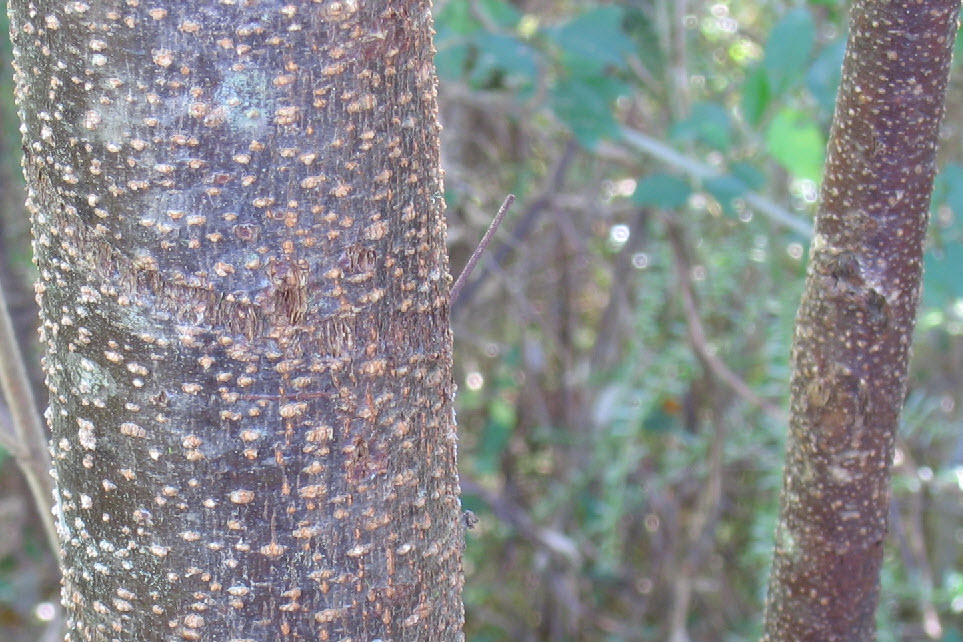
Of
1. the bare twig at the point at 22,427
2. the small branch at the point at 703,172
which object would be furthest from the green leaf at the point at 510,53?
the bare twig at the point at 22,427

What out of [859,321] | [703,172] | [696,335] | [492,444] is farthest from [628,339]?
[859,321]

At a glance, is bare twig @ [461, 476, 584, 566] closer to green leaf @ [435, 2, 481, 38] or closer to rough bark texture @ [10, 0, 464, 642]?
green leaf @ [435, 2, 481, 38]

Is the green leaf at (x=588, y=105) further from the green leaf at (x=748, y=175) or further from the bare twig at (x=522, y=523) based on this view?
the bare twig at (x=522, y=523)

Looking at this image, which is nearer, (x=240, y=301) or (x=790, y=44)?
(x=240, y=301)

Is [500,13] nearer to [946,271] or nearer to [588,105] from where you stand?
[588,105]

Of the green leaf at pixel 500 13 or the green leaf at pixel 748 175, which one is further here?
the green leaf at pixel 500 13

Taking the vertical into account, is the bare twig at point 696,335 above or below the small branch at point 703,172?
below

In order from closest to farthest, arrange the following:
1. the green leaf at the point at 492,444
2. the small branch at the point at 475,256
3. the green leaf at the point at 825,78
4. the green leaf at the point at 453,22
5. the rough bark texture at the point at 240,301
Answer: the rough bark texture at the point at 240,301, the small branch at the point at 475,256, the green leaf at the point at 825,78, the green leaf at the point at 453,22, the green leaf at the point at 492,444
